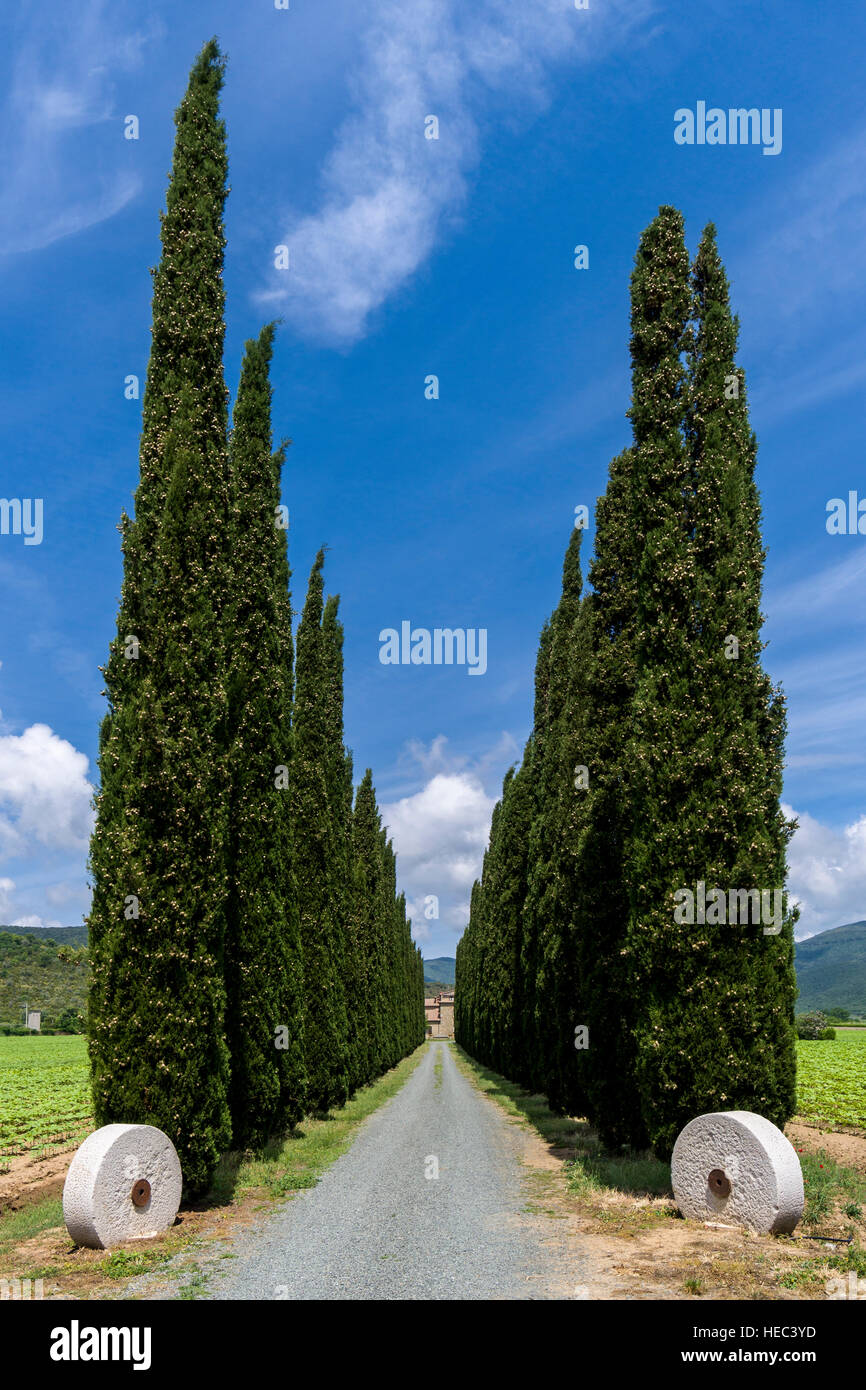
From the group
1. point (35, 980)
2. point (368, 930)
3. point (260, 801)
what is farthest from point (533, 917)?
point (35, 980)

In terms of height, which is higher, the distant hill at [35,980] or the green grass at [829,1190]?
the green grass at [829,1190]

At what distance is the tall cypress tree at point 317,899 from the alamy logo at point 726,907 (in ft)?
35.9

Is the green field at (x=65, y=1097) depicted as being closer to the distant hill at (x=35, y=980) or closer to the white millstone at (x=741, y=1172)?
the white millstone at (x=741, y=1172)

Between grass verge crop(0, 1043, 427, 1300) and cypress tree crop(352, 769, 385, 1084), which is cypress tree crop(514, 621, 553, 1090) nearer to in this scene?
cypress tree crop(352, 769, 385, 1084)

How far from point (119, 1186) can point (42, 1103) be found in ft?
71.0

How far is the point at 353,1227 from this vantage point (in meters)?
8.66

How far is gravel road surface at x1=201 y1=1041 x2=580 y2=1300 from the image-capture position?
20.9 feet

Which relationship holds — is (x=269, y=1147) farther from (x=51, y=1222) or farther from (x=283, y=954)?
(x=51, y=1222)

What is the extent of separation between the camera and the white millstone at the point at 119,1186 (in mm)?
7488

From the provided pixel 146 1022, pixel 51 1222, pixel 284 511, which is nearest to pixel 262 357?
pixel 284 511

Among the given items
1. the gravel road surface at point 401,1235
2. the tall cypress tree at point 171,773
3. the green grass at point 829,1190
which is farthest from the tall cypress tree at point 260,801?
the green grass at point 829,1190
